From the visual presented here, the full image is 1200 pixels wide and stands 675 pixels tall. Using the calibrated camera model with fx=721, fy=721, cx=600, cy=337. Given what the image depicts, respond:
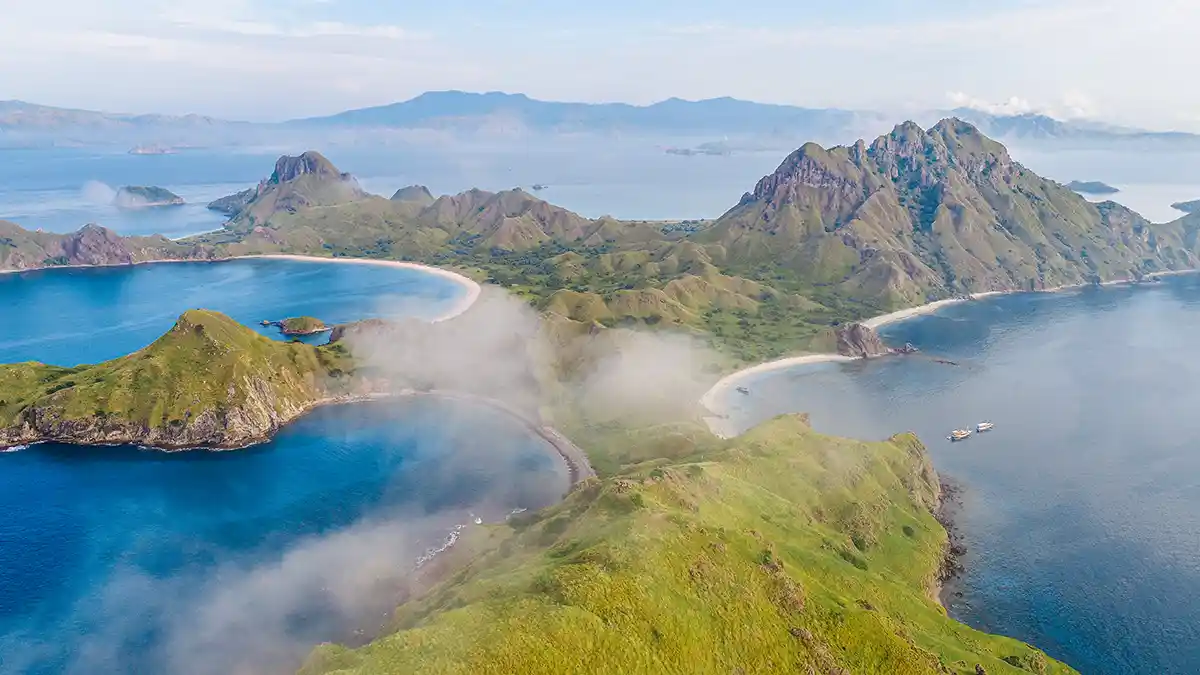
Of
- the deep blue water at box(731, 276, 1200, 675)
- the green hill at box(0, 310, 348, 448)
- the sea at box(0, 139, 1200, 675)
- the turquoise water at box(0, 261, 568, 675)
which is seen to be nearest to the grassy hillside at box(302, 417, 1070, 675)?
the deep blue water at box(731, 276, 1200, 675)

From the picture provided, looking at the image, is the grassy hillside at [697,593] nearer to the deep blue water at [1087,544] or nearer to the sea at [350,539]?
the deep blue water at [1087,544]

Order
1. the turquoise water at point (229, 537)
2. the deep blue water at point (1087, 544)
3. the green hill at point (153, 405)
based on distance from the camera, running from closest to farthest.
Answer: the turquoise water at point (229, 537) < the deep blue water at point (1087, 544) < the green hill at point (153, 405)

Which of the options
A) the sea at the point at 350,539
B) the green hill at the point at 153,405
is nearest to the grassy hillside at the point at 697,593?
the sea at the point at 350,539

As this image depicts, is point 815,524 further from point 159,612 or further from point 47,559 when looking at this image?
point 47,559

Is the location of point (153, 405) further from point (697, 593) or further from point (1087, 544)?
point (1087, 544)

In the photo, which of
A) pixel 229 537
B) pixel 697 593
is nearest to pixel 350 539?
pixel 229 537

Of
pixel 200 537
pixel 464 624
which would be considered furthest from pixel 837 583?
pixel 200 537

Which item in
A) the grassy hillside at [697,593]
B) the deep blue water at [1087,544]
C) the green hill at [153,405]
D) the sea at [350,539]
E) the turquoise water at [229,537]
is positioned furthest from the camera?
the green hill at [153,405]
